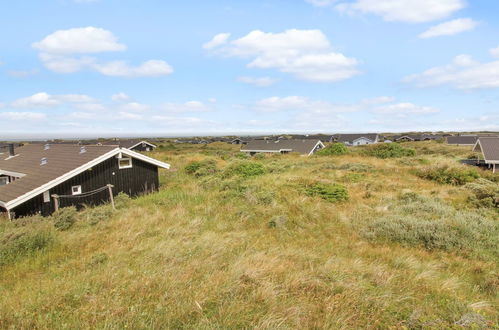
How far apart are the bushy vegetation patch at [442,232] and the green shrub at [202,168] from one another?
1678 centimetres

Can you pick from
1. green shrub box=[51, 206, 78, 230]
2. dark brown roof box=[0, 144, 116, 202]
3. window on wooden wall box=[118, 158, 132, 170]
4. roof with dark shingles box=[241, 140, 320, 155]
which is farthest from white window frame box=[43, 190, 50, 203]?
roof with dark shingles box=[241, 140, 320, 155]

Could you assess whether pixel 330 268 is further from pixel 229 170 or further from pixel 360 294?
pixel 229 170

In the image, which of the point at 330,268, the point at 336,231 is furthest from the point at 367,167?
the point at 330,268

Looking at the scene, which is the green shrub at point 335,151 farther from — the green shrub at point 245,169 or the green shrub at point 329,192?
the green shrub at point 329,192

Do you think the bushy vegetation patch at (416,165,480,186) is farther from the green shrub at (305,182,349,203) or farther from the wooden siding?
the wooden siding

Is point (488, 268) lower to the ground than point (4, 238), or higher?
lower

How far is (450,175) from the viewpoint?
20141 mm

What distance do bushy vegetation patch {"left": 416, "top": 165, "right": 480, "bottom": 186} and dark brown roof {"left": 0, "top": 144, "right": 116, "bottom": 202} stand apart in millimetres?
23520

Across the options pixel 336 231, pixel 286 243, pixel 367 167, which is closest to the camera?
pixel 286 243

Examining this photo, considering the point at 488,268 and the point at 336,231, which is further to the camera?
the point at 336,231

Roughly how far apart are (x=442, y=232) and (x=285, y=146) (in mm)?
49443

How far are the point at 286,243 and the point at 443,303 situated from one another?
465 cm

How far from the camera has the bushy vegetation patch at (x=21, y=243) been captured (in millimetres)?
7447

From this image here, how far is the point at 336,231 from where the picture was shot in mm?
10641
